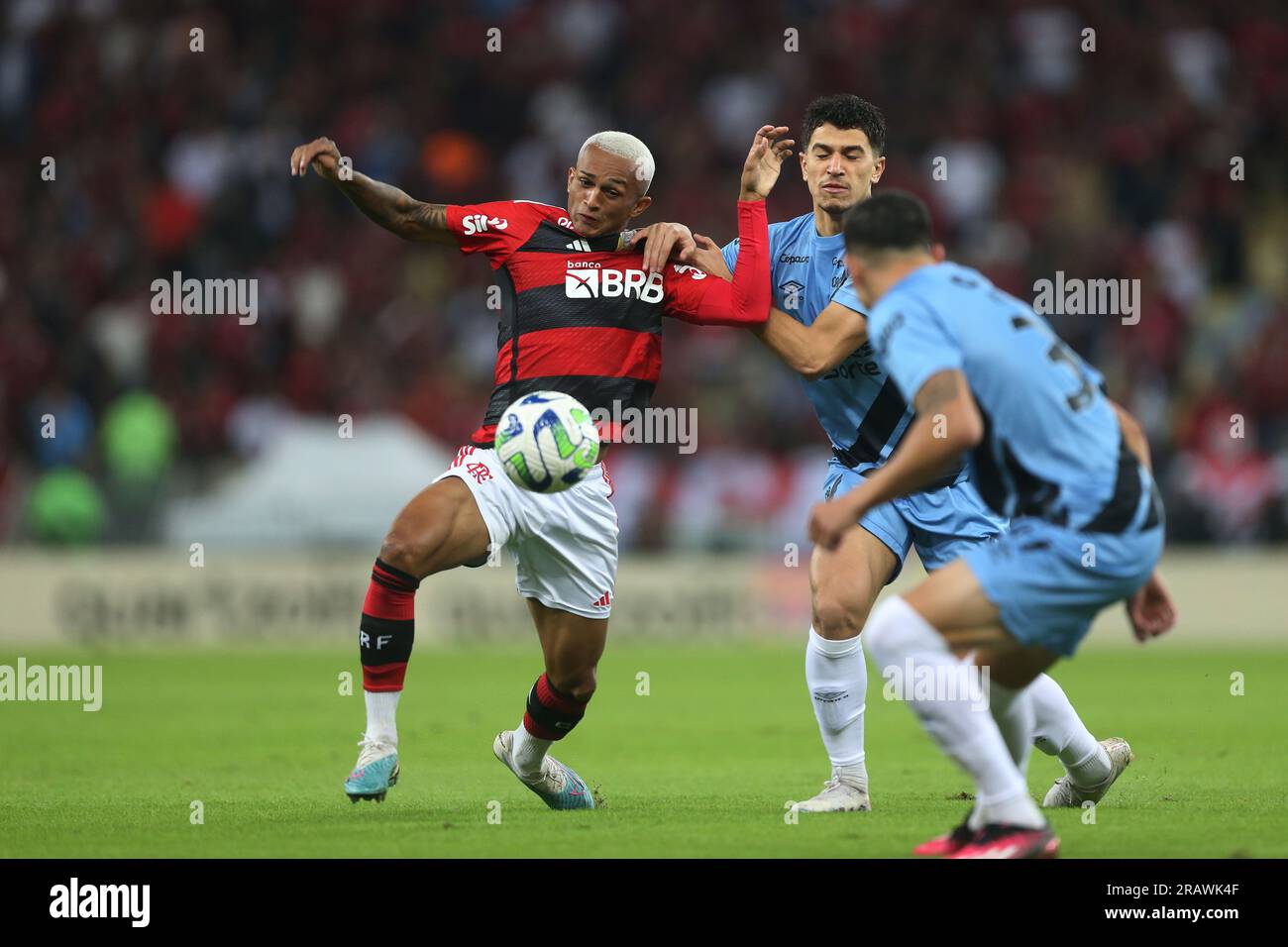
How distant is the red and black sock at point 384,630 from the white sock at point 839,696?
163cm

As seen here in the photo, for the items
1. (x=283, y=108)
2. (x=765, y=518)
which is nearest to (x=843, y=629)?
(x=765, y=518)

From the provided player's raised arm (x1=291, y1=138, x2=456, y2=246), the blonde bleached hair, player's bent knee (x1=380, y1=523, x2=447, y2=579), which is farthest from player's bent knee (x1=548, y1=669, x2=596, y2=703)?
the blonde bleached hair

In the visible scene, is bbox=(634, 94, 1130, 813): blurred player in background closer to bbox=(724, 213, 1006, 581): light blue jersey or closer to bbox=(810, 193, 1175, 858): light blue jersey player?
bbox=(724, 213, 1006, 581): light blue jersey

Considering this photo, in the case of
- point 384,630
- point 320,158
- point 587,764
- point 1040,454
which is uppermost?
point 320,158

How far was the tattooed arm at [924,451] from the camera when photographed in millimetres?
5219

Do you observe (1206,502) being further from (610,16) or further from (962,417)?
(962,417)

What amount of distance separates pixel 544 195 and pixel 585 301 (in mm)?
13669

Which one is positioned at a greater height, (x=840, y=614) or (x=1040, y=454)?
(x=1040, y=454)

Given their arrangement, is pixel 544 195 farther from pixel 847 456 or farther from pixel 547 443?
pixel 547 443

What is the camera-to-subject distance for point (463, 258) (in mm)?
20453

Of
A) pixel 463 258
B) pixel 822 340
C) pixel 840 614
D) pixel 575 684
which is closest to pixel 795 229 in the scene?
pixel 822 340

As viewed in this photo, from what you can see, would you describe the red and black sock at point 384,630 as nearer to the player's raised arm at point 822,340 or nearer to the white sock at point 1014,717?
the player's raised arm at point 822,340

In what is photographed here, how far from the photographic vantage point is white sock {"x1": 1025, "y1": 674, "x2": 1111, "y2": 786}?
699 cm

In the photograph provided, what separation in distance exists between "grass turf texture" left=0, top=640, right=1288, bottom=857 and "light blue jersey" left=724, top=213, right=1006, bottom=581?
112 cm
